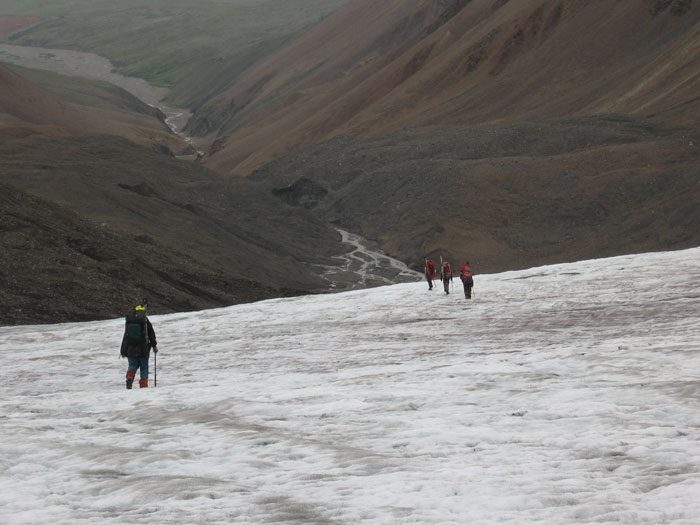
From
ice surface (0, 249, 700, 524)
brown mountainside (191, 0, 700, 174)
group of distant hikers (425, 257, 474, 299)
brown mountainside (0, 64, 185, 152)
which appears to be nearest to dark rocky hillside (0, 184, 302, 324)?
ice surface (0, 249, 700, 524)

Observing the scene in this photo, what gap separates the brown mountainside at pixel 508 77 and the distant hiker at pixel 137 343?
59.4 meters

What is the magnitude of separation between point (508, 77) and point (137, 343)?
78.5 metres

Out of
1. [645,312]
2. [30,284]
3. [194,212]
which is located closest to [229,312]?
[30,284]

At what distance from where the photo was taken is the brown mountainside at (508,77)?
75.0 metres

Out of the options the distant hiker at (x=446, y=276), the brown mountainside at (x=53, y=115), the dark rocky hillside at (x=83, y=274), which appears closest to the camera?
the distant hiker at (x=446, y=276)

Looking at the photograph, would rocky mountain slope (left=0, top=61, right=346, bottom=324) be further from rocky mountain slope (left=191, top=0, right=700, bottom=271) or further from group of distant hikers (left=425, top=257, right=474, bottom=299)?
group of distant hikers (left=425, top=257, right=474, bottom=299)

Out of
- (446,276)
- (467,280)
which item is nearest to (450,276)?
(446,276)

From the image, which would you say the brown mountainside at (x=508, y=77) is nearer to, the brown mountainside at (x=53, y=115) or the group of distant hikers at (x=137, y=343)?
the brown mountainside at (x=53, y=115)

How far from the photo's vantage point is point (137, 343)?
566 inches

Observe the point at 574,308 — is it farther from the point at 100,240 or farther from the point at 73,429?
the point at 100,240

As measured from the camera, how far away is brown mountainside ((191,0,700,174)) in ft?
246

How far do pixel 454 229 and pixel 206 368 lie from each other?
42045 millimetres

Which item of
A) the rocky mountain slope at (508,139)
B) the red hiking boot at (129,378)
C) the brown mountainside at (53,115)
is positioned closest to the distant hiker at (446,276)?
the red hiking boot at (129,378)

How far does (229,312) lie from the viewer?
24.7 metres
